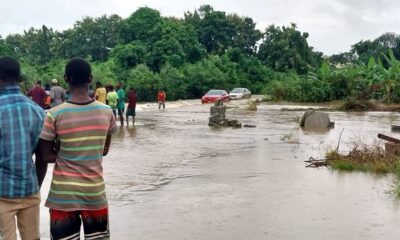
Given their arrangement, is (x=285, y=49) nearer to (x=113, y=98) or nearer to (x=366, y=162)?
(x=113, y=98)

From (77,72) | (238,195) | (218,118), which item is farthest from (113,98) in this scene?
(77,72)

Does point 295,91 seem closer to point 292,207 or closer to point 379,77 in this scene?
point 379,77

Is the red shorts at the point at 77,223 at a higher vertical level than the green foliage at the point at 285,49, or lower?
lower

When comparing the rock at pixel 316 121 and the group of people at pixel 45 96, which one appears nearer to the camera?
the group of people at pixel 45 96

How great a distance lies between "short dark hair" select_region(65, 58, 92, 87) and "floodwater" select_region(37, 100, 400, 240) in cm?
289

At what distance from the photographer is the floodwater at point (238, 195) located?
273 inches

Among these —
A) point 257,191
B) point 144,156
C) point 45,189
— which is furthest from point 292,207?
point 144,156

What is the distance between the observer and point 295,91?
152 ft

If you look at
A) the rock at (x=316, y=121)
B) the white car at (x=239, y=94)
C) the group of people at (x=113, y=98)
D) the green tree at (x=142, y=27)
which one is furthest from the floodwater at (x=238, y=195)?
the green tree at (x=142, y=27)

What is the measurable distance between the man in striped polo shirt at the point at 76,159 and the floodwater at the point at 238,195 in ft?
8.36

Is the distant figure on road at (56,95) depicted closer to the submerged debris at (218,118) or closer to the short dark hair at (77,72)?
the submerged debris at (218,118)

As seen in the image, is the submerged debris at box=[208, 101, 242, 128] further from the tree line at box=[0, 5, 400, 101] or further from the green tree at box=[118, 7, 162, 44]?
the green tree at box=[118, 7, 162, 44]

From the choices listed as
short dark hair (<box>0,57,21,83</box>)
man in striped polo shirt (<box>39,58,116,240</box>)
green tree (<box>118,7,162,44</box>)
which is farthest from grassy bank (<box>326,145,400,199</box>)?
green tree (<box>118,7,162,44</box>)

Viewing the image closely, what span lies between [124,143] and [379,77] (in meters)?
27.9
